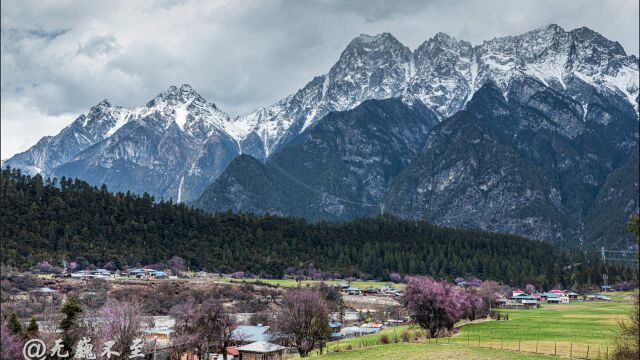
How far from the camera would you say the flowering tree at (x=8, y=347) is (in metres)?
49.2

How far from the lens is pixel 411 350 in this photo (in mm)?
64312

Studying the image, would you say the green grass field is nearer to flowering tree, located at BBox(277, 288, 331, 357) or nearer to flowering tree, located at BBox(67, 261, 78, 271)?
flowering tree, located at BBox(277, 288, 331, 357)

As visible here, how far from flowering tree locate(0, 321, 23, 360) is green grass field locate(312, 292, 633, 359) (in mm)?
30454

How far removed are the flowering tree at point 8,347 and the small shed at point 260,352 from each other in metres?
34.4

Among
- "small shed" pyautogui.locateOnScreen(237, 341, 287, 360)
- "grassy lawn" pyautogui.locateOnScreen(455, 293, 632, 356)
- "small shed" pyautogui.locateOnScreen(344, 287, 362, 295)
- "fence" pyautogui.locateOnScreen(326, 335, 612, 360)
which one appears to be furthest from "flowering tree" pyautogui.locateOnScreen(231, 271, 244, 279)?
"fence" pyautogui.locateOnScreen(326, 335, 612, 360)

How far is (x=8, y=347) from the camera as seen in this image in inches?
1969

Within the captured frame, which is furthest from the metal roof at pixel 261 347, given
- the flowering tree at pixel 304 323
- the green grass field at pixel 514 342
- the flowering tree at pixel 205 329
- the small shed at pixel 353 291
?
the small shed at pixel 353 291

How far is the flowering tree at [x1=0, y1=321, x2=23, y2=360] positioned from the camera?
49.2 metres

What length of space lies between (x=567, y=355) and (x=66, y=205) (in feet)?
561

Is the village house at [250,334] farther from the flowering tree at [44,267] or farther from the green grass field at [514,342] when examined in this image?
the flowering tree at [44,267]

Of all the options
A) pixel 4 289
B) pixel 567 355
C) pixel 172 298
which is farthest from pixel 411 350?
pixel 4 289

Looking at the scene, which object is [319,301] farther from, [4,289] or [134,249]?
[134,249]

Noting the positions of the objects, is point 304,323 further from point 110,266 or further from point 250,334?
point 110,266

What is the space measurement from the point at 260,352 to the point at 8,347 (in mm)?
38090
